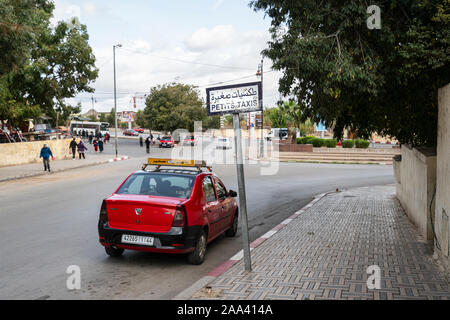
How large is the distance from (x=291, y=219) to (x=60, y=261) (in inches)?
241

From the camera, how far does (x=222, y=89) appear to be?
6.38 metres

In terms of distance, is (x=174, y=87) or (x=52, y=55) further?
(x=174, y=87)

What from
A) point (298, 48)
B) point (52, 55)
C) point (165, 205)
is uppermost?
point (52, 55)

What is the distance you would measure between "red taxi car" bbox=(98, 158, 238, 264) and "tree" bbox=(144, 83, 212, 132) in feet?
186

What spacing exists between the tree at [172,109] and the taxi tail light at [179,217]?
5768cm

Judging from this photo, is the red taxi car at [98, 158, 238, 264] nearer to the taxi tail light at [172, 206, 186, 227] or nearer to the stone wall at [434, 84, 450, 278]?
the taxi tail light at [172, 206, 186, 227]

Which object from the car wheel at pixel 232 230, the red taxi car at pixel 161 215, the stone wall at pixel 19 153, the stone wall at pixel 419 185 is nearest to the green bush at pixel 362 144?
the stone wall at pixel 19 153

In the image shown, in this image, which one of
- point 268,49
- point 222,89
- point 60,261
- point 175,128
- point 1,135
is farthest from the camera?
point 175,128

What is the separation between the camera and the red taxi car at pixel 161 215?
21.2 feet

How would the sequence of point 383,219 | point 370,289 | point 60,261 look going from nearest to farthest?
point 370,289 < point 60,261 < point 383,219

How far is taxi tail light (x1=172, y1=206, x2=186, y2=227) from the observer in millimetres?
Answer: 6465


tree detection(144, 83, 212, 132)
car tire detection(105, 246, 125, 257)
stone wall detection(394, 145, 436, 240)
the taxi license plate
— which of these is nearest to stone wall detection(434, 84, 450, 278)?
stone wall detection(394, 145, 436, 240)

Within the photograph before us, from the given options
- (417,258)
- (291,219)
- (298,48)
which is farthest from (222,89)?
(291,219)

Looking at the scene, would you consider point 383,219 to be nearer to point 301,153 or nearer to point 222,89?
point 222,89
